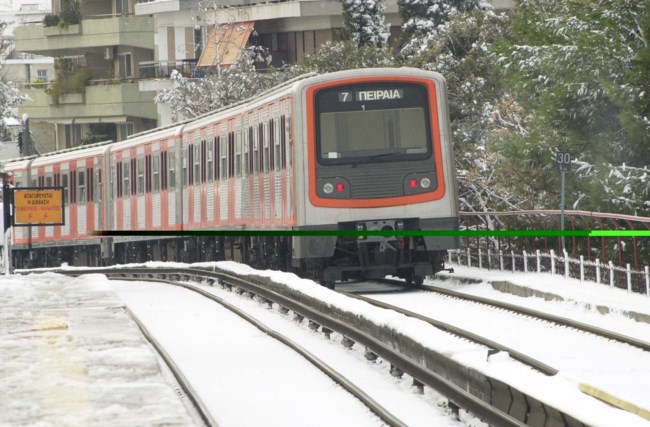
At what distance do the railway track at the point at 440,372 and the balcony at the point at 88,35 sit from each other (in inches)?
2133

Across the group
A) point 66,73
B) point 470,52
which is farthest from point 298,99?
point 66,73

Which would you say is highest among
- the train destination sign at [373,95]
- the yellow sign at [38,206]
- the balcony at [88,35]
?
the balcony at [88,35]

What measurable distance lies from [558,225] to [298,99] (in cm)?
425

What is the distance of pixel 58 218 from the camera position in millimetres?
32375

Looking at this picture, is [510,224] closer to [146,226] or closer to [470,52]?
[146,226]

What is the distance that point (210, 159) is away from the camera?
99.2 feet

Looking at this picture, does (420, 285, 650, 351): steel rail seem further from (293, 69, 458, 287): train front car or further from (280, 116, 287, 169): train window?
(280, 116, 287, 169): train window

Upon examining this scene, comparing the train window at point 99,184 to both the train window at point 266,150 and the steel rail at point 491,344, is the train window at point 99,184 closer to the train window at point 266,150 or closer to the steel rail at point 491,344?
the train window at point 266,150

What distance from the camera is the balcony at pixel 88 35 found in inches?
2884

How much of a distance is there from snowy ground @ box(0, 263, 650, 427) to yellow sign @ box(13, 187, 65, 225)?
9.52 meters

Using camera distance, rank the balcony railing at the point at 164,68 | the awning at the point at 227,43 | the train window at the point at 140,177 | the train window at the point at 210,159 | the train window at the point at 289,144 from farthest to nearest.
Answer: the balcony railing at the point at 164,68
the awning at the point at 227,43
the train window at the point at 140,177
the train window at the point at 210,159
the train window at the point at 289,144

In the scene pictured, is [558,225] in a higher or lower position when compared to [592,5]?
lower

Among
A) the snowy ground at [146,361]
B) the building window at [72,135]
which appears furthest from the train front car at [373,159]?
the building window at [72,135]

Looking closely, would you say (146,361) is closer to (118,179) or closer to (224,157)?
(224,157)
